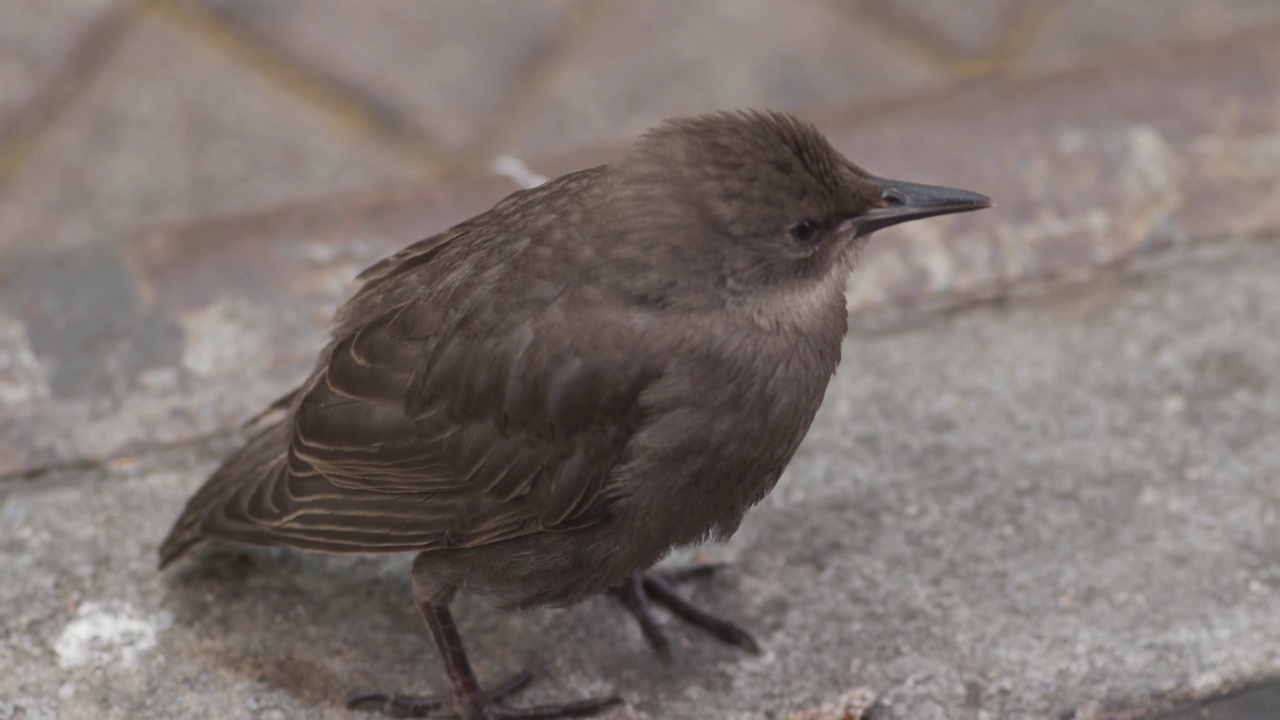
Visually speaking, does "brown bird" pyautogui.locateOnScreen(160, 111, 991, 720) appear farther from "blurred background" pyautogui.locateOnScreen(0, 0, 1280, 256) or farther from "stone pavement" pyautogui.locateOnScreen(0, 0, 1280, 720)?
"blurred background" pyautogui.locateOnScreen(0, 0, 1280, 256)

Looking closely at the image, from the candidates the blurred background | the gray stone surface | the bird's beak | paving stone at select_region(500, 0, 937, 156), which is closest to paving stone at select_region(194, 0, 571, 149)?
the blurred background

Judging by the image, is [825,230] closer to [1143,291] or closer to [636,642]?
[636,642]

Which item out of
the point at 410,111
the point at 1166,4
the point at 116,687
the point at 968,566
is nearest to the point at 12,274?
the point at 116,687

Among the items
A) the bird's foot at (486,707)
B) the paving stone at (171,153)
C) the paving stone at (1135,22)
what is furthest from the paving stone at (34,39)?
the paving stone at (1135,22)

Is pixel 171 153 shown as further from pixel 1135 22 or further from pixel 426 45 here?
pixel 1135 22

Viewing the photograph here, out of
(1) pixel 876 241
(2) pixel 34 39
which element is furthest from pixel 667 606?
(2) pixel 34 39
